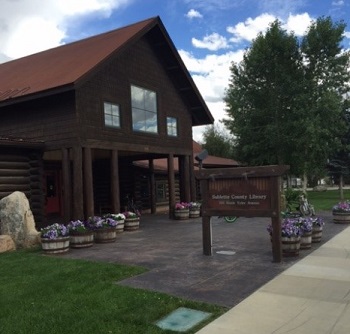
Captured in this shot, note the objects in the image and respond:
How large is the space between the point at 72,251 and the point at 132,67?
8.71 metres

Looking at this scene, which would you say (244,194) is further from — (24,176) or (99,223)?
(24,176)

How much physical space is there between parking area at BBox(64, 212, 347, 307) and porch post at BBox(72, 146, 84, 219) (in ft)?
5.46

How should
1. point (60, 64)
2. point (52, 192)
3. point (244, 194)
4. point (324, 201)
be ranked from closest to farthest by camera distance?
1. point (244, 194)
2. point (60, 64)
3. point (52, 192)
4. point (324, 201)

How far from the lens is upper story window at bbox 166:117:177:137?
18719 mm

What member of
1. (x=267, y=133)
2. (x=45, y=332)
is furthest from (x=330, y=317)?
(x=267, y=133)

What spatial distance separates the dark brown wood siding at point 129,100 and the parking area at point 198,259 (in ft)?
12.2

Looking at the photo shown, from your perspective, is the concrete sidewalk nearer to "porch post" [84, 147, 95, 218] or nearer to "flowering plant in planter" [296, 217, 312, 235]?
"flowering plant in planter" [296, 217, 312, 235]

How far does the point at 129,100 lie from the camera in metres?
16.1

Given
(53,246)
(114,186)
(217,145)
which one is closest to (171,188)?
(114,186)

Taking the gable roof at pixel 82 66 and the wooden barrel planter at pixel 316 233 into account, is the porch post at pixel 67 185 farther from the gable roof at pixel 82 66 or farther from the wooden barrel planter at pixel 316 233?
the wooden barrel planter at pixel 316 233

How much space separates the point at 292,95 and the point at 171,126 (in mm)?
18810

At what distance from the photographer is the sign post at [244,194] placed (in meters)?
8.60

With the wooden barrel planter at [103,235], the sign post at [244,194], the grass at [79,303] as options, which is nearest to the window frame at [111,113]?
the wooden barrel planter at [103,235]

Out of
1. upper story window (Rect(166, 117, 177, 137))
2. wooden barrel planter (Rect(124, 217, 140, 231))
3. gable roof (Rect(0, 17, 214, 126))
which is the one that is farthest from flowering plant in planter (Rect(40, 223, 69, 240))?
upper story window (Rect(166, 117, 177, 137))
